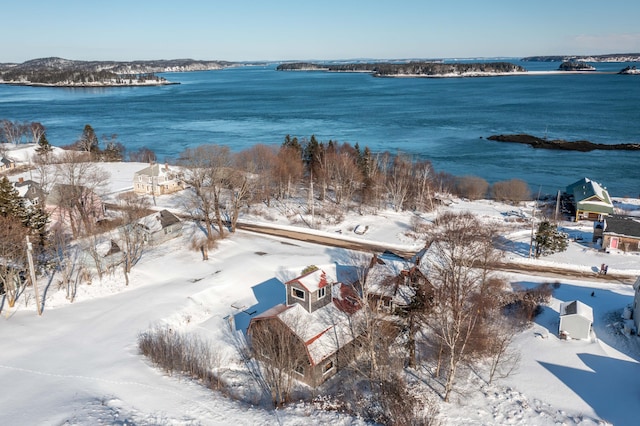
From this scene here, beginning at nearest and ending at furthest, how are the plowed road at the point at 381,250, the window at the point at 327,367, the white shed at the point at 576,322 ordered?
the window at the point at 327,367 < the white shed at the point at 576,322 < the plowed road at the point at 381,250

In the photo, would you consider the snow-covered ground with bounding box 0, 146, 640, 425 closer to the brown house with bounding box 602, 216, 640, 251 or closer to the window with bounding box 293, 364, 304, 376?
the brown house with bounding box 602, 216, 640, 251

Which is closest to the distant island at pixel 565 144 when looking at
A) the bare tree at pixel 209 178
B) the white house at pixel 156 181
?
the white house at pixel 156 181

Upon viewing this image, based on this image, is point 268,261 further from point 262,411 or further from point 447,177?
point 447,177

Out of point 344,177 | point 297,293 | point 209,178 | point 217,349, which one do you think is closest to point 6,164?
point 209,178

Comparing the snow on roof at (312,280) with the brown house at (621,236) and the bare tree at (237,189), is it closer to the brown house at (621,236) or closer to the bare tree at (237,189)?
the bare tree at (237,189)

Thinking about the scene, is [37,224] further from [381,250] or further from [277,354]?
[381,250]

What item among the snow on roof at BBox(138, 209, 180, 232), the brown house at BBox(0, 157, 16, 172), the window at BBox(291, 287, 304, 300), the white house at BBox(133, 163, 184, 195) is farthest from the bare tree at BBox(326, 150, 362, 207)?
the brown house at BBox(0, 157, 16, 172)
